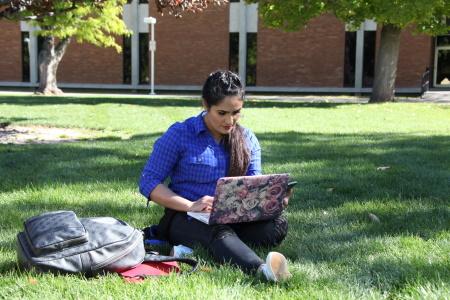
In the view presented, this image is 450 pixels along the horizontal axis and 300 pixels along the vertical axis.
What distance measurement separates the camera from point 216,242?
3.65 metres

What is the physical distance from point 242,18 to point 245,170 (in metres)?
A: 30.7

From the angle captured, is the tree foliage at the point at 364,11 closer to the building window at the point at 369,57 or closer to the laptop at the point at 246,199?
the building window at the point at 369,57

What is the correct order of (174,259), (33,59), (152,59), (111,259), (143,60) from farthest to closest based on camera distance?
(33,59)
(143,60)
(152,59)
(174,259)
(111,259)

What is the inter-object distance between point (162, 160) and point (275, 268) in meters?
1.10

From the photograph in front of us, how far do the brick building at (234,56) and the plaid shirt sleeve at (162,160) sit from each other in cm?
2924

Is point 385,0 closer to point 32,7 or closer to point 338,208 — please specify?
point 32,7

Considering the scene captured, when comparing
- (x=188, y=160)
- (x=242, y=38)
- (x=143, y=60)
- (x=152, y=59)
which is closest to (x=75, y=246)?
(x=188, y=160)

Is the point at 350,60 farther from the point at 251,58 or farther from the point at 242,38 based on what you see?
the point at 242,38

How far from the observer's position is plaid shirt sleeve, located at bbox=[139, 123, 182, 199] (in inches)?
152

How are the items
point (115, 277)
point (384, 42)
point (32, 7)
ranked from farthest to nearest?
point (384, 42), point (32, 7), point (115, 277)

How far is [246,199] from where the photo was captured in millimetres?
3662

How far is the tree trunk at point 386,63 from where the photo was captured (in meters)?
20.8

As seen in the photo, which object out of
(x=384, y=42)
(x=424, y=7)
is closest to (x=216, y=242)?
(x=424, y=7)

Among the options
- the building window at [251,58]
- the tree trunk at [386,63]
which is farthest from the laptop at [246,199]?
the building window at [251,58]
